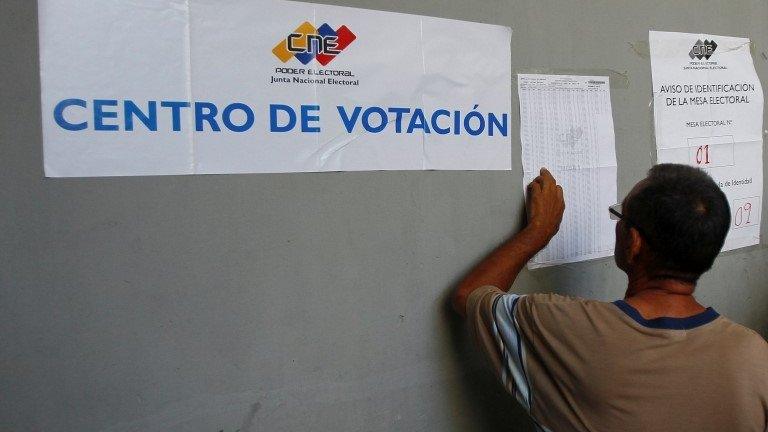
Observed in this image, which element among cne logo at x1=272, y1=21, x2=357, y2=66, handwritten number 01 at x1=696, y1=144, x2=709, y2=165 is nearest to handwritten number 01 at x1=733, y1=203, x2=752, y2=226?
handwritten number 01 at x1=696, y1=144, x2=709, y2=165

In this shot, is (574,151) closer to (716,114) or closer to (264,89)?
(716,114)

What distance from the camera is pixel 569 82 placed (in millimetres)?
1668

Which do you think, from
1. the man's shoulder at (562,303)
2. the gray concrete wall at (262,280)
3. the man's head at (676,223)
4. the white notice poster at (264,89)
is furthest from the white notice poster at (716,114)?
the man's shoulder at (562,303)

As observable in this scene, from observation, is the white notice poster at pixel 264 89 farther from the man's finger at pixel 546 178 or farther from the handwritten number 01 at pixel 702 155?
the handwritten number 01 at pixel 702 155

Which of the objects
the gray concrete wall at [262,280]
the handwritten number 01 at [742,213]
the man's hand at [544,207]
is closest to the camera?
the gray concrete wall at [262,280]

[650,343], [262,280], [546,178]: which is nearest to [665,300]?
[650,343]

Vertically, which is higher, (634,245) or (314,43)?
(314,43)

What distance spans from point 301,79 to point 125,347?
630 millimetres

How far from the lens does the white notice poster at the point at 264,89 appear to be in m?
1.09

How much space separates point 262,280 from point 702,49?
5.14ft

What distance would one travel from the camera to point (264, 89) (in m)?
Result: 1.24

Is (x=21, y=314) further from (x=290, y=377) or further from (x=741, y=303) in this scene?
(x=741, y=303)

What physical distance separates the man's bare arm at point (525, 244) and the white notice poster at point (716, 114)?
49 cm

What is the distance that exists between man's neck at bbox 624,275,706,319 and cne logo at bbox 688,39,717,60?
1.03m
